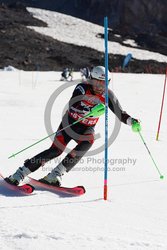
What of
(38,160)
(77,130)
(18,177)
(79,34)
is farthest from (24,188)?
(79,34)

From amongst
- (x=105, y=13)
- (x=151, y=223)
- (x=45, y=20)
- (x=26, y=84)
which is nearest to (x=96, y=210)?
(x=151, y=223)

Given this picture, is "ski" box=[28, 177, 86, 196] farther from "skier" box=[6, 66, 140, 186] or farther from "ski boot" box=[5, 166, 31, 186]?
"ski boot" box=[5, 166, 31, 186]

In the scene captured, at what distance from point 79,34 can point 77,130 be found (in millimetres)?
54916

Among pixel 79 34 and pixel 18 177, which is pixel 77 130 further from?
pixel 79 34

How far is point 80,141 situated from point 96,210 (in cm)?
110

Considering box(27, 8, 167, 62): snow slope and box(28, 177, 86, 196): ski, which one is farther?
box(27, 8, 167, 62): snow slope

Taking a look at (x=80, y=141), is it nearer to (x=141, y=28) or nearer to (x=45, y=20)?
(x=45, y=20)

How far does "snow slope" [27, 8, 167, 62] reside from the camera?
5225 centimetres

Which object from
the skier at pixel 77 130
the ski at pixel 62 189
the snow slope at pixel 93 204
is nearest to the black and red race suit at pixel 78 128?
the skier at pixel 77 130

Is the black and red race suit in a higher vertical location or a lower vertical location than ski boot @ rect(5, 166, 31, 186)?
higher

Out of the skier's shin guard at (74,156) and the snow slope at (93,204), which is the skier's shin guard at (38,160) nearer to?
the skier's shin guard at (74,156)

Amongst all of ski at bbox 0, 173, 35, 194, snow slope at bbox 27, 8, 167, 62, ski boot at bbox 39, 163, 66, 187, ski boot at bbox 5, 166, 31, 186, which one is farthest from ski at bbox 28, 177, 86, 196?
snow slope at bbox 27, 8, 167, 62

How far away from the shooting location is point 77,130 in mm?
5289

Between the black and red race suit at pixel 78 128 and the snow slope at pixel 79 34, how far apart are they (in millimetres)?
45647
